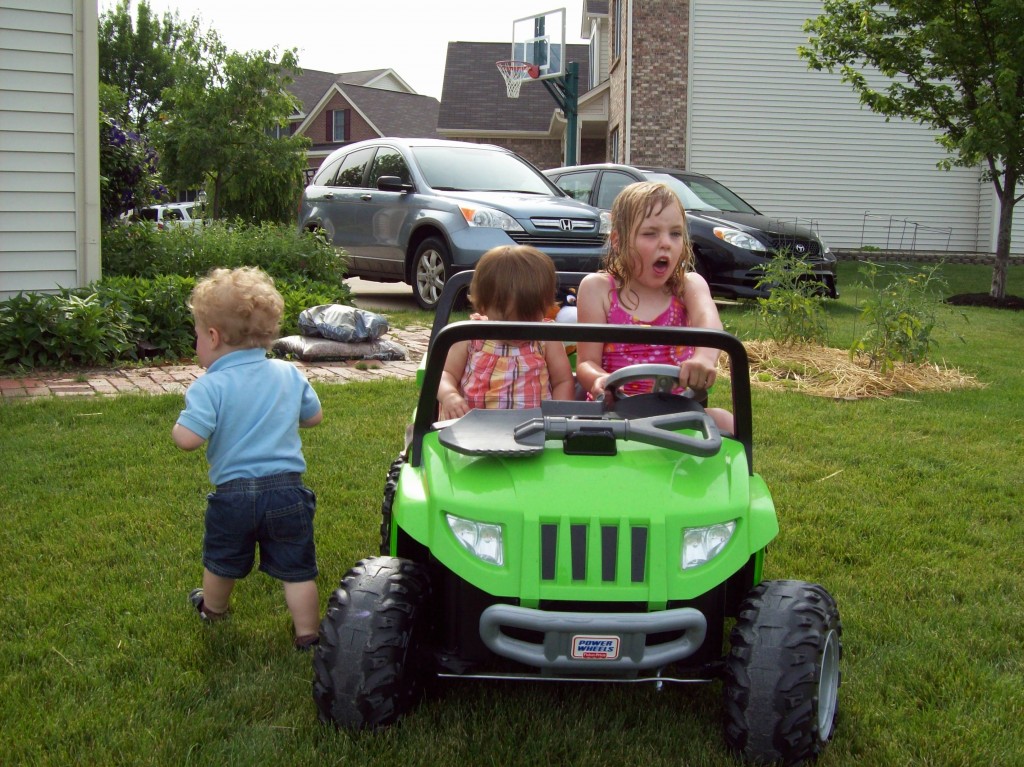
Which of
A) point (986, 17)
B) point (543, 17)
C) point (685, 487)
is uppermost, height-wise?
point (543, 17)

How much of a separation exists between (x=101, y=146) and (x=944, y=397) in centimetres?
729

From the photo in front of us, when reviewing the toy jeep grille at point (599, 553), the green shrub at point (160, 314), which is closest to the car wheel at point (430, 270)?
the green shrub at point (160, 314)

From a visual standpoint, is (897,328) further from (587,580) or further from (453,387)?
(587,580)

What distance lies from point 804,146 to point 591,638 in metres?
20.7

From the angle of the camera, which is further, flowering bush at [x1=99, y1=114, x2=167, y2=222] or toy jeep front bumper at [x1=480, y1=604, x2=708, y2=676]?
flowering bush at [x1=99, y1=114, x2=167, y2=222]

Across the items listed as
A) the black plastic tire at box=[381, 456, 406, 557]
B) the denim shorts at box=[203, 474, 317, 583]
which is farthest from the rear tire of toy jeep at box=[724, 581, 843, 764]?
the black plastic tire at box=[381, 456, 406, 557]

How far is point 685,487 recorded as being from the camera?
94.5 inches

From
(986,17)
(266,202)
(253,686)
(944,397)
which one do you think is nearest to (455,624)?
(253,686)

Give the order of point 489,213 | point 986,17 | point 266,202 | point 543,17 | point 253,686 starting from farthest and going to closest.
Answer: point 543,17 < point 266,202 < point 986,17 < point 489,213 < point 253,686

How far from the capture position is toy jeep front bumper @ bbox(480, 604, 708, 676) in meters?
2.21

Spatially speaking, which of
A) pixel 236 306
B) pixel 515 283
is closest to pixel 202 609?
pixel 236 306

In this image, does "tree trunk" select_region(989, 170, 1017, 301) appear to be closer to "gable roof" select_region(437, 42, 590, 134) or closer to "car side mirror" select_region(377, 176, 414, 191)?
"car side mirror" select_region(377, 176, 414, 191)

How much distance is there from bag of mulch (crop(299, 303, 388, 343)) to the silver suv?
1.51m

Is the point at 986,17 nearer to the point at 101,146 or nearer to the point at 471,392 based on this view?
the point at 101,146
